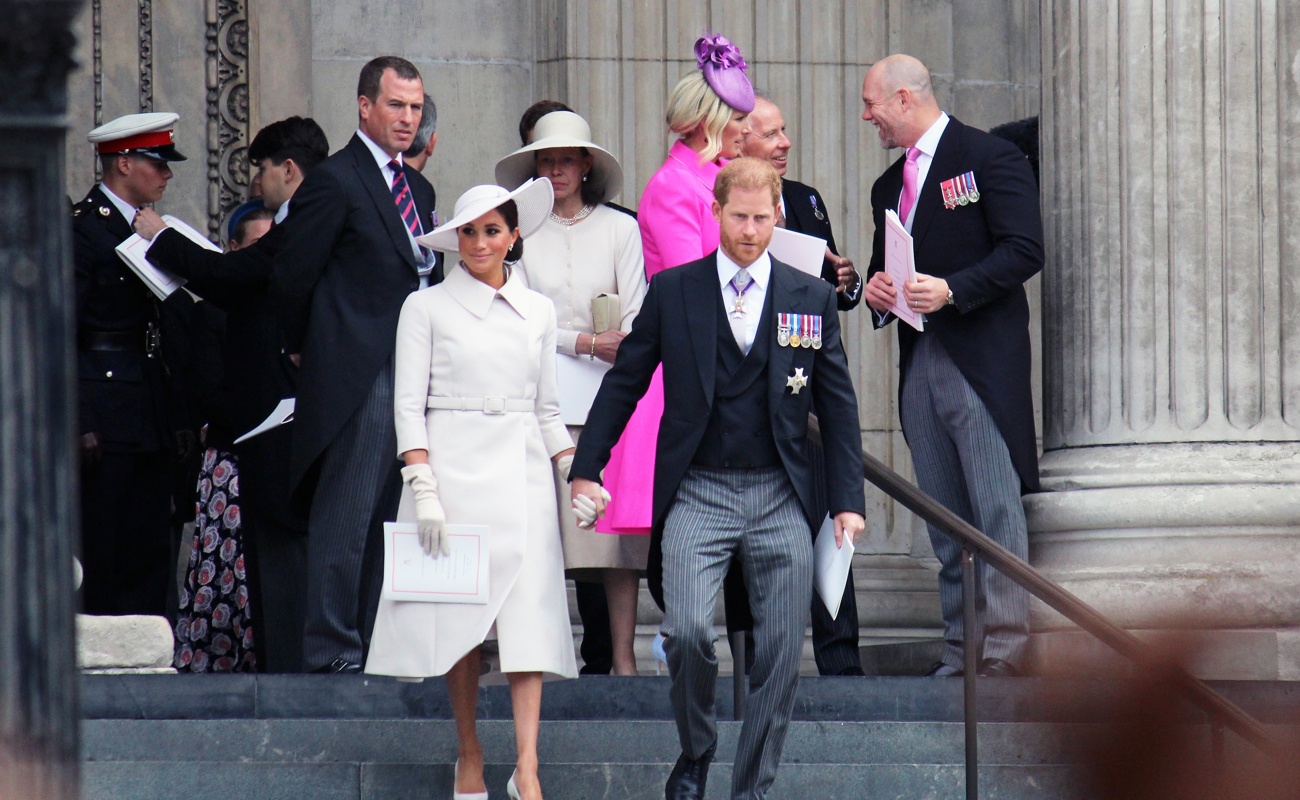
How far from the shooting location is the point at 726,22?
32.8 feet

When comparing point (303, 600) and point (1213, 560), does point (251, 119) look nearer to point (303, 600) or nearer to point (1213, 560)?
point (303, 600)

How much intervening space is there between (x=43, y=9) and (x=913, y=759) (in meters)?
4.55

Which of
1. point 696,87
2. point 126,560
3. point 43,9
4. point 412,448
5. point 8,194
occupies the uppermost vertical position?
point 696,87

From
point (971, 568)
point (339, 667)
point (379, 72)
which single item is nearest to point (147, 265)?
point (379, 72)

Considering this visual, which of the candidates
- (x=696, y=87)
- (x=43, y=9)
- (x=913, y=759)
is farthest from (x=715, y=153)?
(x=43, y=9)

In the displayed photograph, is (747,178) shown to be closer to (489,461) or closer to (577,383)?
(489,461)

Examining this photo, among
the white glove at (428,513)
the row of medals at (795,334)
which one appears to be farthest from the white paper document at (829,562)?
the white glove at (428,513)

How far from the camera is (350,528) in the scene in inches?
266

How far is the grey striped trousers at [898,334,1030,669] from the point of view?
22.9ft

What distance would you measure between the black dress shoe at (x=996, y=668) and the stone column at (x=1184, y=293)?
2.34 ft

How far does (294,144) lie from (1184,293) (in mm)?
3470

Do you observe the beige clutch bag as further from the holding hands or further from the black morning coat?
the holding hands

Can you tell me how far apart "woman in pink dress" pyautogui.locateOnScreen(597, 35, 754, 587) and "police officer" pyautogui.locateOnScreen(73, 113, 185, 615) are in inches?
75.7

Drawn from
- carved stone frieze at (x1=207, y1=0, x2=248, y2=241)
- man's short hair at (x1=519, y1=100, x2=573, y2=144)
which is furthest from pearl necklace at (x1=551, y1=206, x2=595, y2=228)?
carved stone frieze at (x1=207, y1=0, x2=248, y2=241)
